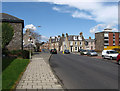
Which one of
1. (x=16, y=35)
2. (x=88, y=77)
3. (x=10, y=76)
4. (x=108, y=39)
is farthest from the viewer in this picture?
(x=108, y=39)

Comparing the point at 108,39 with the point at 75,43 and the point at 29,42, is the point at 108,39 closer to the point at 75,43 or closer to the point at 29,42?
the point at 75,43

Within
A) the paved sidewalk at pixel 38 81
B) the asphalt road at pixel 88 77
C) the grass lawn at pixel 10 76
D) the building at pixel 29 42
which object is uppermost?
the building at pixel 29 42

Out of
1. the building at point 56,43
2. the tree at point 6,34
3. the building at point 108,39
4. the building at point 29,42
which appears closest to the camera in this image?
the tree at point 6,34

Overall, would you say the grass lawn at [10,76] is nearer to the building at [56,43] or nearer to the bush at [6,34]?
the bush at [6,34]

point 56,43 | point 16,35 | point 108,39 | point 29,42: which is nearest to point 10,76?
point 29,42

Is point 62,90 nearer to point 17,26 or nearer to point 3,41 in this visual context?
point 3,41

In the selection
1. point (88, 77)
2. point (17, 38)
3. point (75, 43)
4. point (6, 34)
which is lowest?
point (88, 77)

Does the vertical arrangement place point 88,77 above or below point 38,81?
below

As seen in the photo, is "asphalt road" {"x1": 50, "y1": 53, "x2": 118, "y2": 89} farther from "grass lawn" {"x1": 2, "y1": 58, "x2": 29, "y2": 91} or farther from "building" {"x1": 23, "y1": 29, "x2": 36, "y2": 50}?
"building" {"x1": 23, "y1": 29, "x2": 36, "y2": 50}

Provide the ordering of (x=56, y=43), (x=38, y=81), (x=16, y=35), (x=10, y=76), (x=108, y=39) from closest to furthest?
(x=38, y=81) < (x=10, y=76) < (x=16, y=35) < (x=108, y=39) < (x=56, y=43)

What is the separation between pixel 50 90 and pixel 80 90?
1363 millimetres

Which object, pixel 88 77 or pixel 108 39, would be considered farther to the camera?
pixel 108 39

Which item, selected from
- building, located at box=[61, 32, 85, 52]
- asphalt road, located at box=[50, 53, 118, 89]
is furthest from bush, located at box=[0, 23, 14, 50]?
building, located at box=[61, 32, 85, 52]

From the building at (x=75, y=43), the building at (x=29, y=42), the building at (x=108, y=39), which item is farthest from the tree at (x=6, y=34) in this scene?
the building at (x=108, y=39)
